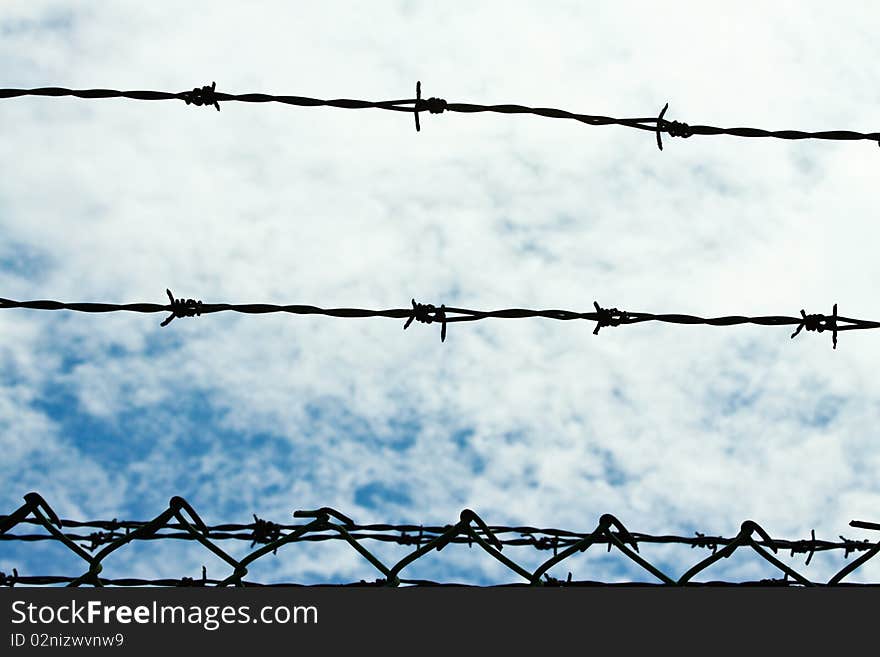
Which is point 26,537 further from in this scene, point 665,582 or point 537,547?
point 665,582

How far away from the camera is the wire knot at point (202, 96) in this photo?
368 cm

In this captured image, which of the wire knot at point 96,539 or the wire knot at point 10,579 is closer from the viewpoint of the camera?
the wire knot at point 10,579

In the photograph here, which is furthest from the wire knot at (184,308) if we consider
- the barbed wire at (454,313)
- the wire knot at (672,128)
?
the wire knot at (672,128)

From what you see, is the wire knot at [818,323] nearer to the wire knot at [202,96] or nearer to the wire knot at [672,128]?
the wire knot at [672,128]

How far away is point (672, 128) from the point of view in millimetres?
3754

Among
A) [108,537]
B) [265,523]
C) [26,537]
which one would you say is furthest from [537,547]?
[26,537]

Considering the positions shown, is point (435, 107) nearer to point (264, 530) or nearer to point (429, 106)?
point (429, 106)

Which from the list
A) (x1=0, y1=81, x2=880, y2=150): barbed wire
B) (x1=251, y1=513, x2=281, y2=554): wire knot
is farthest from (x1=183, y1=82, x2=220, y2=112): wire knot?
(x1=251, y1=513, x2=281, y2=554): wire knot

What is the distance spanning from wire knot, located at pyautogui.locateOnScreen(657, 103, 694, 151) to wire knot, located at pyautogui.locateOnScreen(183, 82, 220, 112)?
4.91 feet

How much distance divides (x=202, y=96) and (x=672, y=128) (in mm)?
1588

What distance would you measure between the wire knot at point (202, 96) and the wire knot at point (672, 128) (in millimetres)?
1495
